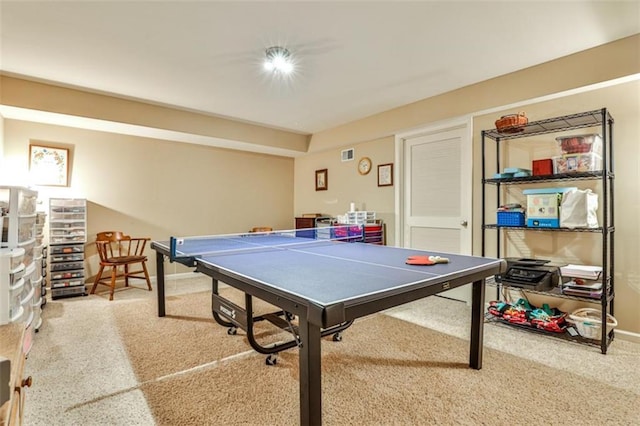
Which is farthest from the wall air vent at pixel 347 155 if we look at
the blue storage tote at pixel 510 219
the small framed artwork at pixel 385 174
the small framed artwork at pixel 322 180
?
the blue storage tote at pixel 510 219

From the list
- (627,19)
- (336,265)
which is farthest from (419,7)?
(336,265)

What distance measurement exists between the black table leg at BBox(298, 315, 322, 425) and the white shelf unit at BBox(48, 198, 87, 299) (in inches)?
143

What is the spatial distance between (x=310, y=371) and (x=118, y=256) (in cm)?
391

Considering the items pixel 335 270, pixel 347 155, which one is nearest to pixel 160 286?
pixel 335 270

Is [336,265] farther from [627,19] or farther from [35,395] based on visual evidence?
[627,19]

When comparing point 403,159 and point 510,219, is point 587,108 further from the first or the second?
point 403,159

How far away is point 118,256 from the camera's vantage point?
13.6 ft

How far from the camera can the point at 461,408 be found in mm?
1660

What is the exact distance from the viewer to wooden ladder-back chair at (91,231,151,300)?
3.68m

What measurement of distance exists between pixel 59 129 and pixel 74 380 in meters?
3.25

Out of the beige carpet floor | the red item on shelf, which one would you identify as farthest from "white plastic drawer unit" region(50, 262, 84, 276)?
the red item on shelf

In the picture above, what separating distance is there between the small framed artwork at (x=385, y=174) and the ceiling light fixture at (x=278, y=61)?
1.97 meters

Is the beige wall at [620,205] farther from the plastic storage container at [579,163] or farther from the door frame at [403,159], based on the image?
the door frame at [403,159]

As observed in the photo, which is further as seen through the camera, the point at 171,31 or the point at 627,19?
the point at 171,31
